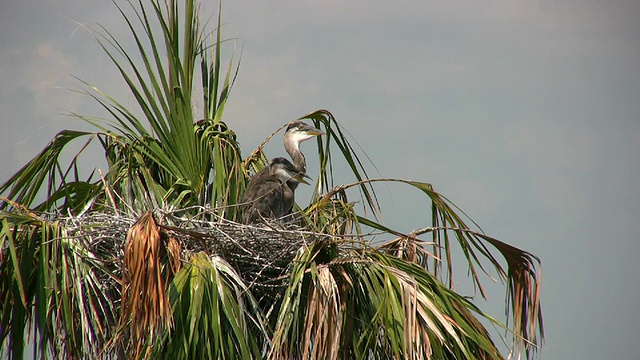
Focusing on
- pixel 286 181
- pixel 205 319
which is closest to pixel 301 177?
pixel 286 181

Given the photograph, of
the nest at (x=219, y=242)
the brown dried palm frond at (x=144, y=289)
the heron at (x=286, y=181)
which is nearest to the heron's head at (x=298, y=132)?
the heron at (x=286, y=181)

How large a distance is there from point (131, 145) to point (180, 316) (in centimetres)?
236

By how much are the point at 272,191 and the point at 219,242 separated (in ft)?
4.82

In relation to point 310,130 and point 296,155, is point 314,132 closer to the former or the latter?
point 310,130

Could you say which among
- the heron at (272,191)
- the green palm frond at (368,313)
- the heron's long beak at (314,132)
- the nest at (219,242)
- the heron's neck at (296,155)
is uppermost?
the heron's long beak at (314,132)

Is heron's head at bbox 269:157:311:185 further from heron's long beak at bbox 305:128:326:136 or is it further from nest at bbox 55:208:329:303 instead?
nest at bbox 55:208:329:303

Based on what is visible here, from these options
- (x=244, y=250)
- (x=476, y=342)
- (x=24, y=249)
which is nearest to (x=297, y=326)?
(x=244, y=250)

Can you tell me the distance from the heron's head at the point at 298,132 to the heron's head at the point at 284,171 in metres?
0.63

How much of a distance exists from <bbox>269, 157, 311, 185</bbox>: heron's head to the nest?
1343 millimetres

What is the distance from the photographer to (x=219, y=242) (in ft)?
23.8

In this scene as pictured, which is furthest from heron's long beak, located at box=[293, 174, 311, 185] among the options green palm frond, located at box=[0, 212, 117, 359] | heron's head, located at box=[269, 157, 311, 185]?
green palm frond, located at box=[0, 212, 117, 359]

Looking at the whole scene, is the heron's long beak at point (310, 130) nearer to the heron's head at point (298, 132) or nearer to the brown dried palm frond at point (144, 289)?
the heron's head at point (298, 132)

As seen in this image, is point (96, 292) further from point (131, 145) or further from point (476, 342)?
point (476, 342)

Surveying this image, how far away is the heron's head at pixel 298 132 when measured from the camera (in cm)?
973
